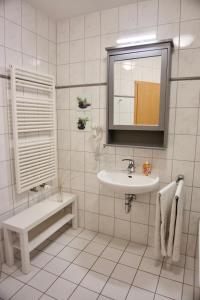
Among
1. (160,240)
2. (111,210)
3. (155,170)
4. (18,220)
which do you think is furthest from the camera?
(111,210)

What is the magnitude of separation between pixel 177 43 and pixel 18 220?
2171 millimetres

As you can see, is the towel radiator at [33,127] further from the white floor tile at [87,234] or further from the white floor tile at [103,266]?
the white floor tile at [103,266]

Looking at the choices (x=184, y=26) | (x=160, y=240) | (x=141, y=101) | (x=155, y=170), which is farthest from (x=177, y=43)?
(x=160, y=240)

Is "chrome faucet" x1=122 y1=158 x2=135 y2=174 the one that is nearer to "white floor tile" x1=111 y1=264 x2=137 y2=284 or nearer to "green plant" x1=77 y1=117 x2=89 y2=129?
"green plant" x1=77 y1=117 x2=89 y2=129

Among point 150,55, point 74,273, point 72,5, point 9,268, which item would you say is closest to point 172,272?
point 74,273

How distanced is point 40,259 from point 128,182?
1.15 m

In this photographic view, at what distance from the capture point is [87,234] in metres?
2.48

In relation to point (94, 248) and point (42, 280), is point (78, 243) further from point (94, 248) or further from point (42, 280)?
point (42, 280)

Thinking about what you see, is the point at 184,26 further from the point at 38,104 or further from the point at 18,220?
the point at 18,220

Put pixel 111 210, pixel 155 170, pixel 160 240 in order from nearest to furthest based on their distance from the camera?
pixel 160 240 < pixel 155 170 < pixel 111 210

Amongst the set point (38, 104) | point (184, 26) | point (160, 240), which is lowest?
point (160, 240)

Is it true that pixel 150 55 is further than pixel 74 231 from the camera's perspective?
No

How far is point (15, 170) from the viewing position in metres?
1.95

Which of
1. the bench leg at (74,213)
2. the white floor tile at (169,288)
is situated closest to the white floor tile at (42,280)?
the bench leg at (74,213)
